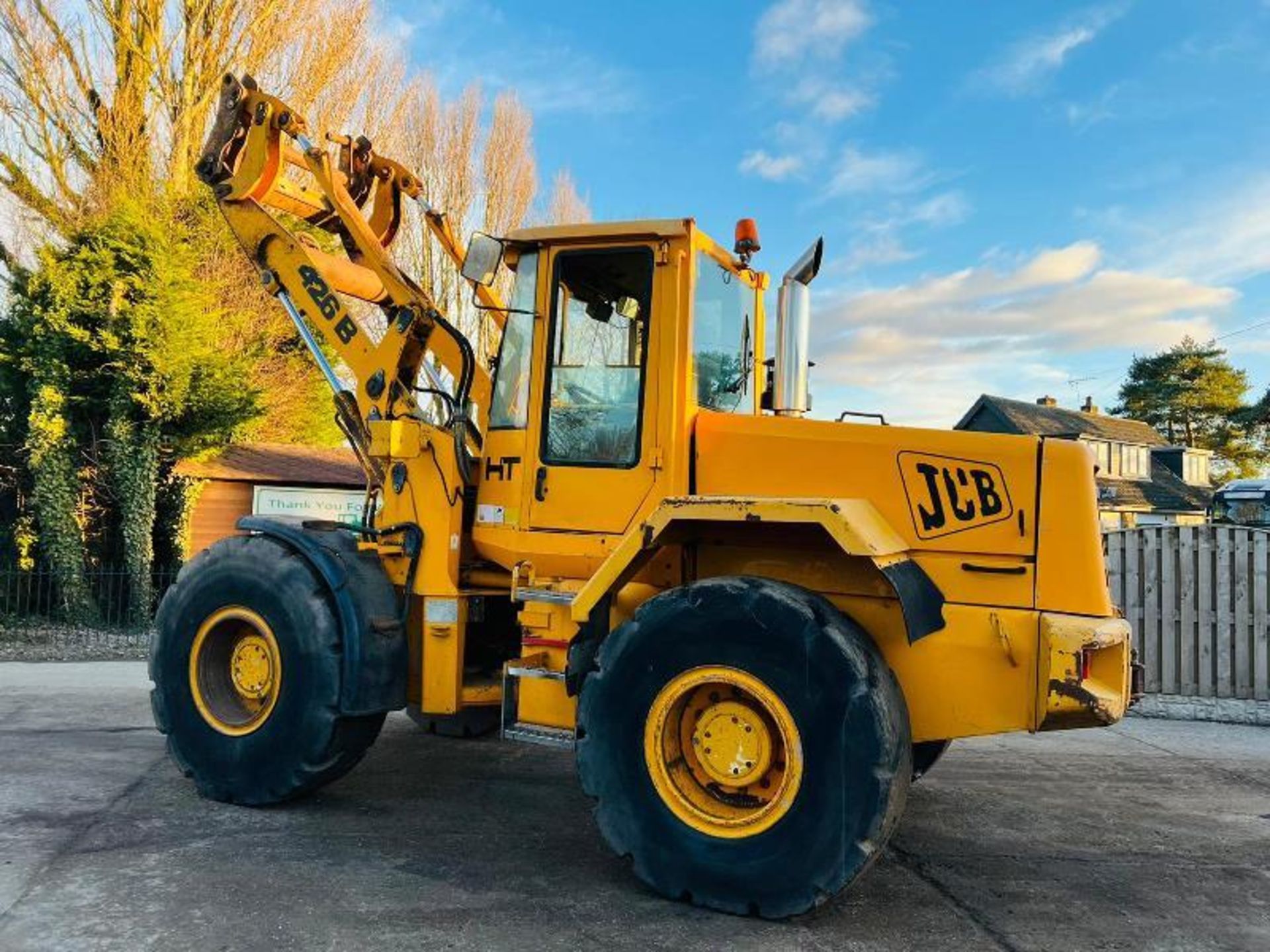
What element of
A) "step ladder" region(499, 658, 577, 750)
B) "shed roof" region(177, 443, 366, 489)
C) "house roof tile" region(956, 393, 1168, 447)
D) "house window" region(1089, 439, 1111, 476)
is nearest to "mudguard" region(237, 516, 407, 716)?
"step ladder" region(499, 658, 577, 750)

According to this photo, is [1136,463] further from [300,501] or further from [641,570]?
[641,570]

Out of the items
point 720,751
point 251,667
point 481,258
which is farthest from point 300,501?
point 720,751

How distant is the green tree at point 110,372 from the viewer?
39.8 ft

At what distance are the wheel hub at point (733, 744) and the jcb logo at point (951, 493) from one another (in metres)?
1.08

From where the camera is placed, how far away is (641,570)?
168 inches

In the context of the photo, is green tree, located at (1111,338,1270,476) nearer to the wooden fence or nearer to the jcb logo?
the wooden fence

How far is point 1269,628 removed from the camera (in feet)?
27.8

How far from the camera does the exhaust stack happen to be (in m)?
4.36

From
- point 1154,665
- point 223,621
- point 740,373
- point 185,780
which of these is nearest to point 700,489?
point 740,373

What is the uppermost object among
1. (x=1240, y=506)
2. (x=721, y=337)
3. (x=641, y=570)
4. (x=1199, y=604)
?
(x=1240, y=506)

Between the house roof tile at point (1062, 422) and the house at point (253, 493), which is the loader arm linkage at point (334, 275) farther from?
the house roof tile at point (1062, 422)

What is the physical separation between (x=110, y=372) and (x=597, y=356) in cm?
1033

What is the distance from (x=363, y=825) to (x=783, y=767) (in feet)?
7.28

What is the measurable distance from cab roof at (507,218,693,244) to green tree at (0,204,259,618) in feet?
30.8
